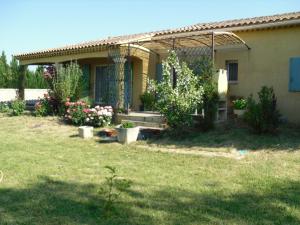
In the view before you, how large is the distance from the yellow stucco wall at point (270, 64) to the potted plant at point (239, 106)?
717 mm

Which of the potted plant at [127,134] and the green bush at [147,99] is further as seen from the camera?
the green bush at [147,99]

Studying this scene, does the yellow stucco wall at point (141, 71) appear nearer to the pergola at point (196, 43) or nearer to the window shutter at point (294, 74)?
the pergola at point (196, 43)

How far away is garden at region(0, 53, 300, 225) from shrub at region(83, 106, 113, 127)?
0.12 ft

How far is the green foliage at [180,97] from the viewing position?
421 inches

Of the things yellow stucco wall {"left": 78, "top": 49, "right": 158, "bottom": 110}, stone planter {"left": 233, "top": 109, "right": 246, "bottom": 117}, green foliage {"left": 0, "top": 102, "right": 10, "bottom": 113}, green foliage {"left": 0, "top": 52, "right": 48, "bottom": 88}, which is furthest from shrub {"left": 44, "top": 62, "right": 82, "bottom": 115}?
green foliage {"left": 0, "top": 52, "right": 48, "bottom": 88}

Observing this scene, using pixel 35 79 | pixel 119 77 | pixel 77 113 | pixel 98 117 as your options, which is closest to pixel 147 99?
pixel 119 77

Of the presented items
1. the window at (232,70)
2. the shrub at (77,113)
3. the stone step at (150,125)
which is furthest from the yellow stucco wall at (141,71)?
the stone step at (150,125)

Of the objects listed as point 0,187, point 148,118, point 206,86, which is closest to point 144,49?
point 148,118

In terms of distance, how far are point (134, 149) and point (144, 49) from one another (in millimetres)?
6800

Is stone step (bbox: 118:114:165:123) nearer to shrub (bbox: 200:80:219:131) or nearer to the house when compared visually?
the house

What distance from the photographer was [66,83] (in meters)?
15.5

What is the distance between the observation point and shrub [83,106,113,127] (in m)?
13.1

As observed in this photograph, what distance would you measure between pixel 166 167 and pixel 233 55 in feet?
23.1

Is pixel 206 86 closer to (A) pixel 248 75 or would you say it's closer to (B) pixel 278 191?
(A) pixel 248 75
